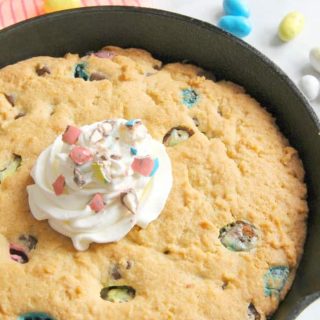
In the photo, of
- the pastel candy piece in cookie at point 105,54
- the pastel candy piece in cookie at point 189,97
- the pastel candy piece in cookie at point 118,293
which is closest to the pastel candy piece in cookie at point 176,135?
the pastel candy piece in cookie at point 189,97

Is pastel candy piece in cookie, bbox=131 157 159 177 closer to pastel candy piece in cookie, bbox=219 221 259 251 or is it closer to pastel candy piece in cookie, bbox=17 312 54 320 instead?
pastel candy piece in cookie, bbox=219 221 259 251

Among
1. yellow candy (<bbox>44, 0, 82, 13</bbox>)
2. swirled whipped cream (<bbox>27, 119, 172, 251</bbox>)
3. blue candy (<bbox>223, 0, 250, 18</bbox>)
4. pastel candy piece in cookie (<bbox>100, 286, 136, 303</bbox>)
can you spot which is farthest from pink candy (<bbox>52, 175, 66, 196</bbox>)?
blue candy (<bbox>223, 0, 250, 18</bbox>)

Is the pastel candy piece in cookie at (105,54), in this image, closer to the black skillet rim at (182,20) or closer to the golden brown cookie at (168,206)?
the golden brown cookie at (168,206)

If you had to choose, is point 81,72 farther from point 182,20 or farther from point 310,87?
point 310,87

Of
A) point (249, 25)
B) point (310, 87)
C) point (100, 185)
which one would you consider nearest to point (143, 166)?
point (100, 185)

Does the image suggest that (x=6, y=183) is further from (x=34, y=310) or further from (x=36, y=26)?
(x=36, y=26)

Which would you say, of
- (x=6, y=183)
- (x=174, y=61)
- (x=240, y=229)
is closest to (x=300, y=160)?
(x=240, y=229)
